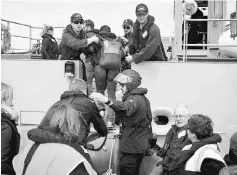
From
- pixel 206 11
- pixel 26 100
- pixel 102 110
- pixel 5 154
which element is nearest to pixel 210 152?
pixel 5 154

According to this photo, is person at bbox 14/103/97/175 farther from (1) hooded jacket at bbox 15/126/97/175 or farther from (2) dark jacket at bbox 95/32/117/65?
(2) dark jacket at bbox 95/32/117/65

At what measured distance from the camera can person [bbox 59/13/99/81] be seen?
728 centimetres

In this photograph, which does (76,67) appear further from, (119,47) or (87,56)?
(119,47)

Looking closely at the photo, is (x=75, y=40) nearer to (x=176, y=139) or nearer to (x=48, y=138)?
(x=176, y=139)

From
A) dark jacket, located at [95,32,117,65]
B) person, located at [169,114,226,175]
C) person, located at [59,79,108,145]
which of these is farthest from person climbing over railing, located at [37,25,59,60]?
person, located at [169,114,226,175]

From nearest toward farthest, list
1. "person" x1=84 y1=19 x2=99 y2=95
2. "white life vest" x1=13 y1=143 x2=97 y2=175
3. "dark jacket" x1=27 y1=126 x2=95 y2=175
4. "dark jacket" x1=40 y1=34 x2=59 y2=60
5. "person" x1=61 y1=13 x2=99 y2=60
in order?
1. "white life vest" x1=13 y1=143 x2=97 y2=175
2. "dark jacket" x1=27 y1=126 x2=95 y2=175
3. "person" x1=61 y1=13 x2=99 y2=60
4. "person" x1=84 y1=19 x2=99 y2=95
5. "dark jacket" x1=40 y1=34 x2=59 y2=60

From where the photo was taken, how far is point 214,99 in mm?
7492

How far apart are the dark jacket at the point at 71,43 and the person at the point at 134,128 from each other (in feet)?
5.90

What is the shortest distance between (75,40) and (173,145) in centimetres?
292

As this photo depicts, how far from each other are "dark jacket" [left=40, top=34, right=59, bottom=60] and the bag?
108 inches

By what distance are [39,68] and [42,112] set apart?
77 centimetres

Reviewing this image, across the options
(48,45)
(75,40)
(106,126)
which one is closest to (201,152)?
(106,126)

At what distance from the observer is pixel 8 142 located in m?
4.20

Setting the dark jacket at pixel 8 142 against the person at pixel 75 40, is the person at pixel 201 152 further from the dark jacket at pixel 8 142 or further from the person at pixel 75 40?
the person at pixel 75 40
